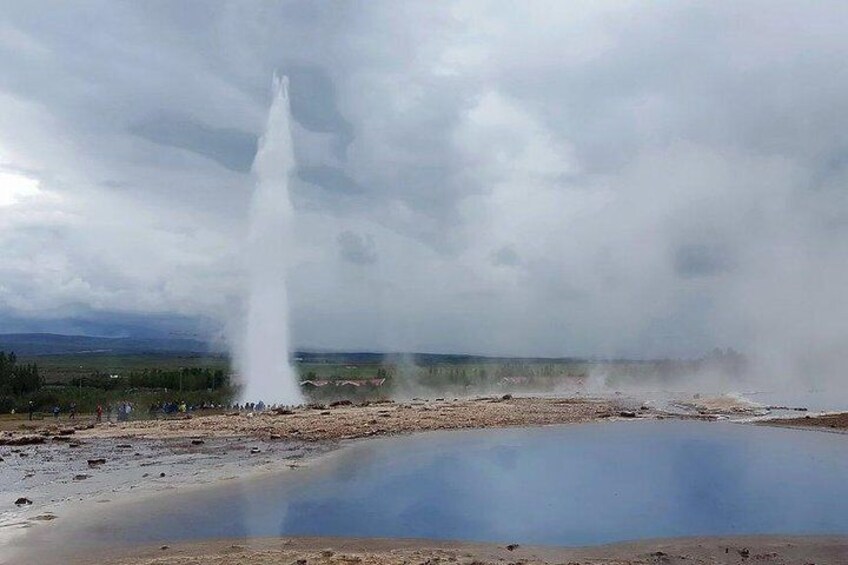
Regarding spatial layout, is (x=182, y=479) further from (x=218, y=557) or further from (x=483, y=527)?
(x=483, y=527)

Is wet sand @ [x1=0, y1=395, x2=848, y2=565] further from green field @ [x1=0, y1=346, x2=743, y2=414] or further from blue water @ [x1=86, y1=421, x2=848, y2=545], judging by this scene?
green field @ [x1=0, y1=346, x2=743, y2=414]

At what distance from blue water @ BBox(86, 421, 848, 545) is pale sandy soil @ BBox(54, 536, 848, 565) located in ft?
1.95

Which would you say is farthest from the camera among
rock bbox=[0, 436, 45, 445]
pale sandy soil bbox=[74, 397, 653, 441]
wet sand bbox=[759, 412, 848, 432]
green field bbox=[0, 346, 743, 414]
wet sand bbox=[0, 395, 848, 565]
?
green field bbox=[0, 346, 743, 414]

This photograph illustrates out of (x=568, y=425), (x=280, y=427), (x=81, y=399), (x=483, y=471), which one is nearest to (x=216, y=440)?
(x=280, y=427)

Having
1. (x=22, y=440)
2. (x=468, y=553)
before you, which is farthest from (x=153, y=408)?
(x=468, y=553)

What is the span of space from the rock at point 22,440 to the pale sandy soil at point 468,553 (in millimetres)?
14227

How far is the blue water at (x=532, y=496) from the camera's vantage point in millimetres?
11289

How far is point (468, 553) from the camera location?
9781 millimetres

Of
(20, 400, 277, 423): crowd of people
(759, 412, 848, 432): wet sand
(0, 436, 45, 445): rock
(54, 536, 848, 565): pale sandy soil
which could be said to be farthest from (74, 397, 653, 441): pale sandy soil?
(54, 536, 848, 565): pale sandy soil

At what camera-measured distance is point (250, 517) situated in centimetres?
1180

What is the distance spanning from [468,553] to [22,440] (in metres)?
18.5

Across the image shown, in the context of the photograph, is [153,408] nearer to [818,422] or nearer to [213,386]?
[213,386]

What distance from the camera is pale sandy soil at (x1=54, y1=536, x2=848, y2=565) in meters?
9.29

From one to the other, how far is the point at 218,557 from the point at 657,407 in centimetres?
3353
